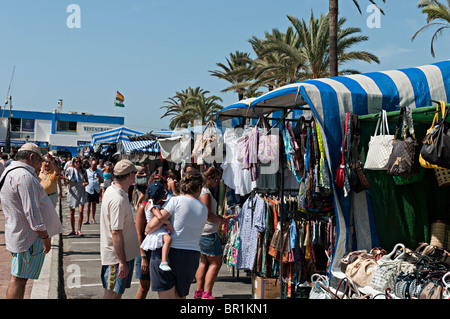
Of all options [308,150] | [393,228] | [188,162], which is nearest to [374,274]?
[393,228]

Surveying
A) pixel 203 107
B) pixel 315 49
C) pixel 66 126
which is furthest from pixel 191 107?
pixel 66 126

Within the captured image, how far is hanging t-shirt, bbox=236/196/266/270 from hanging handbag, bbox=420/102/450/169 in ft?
9.45

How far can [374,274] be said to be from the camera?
15.3 feet

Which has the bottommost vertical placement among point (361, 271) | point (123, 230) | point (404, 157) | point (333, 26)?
point (361, 271)

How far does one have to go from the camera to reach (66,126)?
63.6m

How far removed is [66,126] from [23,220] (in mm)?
62272

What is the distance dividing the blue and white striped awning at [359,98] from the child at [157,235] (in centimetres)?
205

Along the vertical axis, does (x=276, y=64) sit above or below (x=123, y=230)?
A: above

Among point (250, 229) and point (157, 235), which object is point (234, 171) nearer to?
point (250, 229)

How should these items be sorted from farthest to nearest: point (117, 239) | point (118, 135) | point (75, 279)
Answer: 1. point (118, 135)
2. point (75, 279)
3. point (117, 239)

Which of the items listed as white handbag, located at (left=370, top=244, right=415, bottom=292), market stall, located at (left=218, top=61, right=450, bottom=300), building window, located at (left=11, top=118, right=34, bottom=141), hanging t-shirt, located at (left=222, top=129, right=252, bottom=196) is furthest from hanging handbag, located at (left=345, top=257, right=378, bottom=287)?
building window, located at (left=11, top=118, right=34, bottom=141)

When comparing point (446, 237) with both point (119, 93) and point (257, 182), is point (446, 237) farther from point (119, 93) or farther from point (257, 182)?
point (119, 93)
